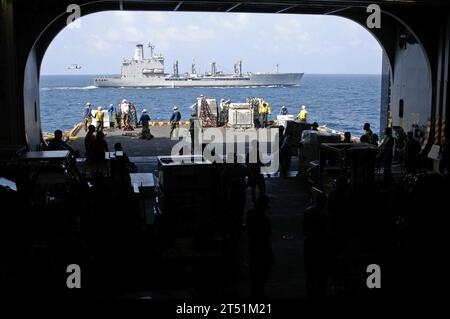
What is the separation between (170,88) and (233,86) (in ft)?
63.5

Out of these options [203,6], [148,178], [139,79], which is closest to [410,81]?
[203,6]

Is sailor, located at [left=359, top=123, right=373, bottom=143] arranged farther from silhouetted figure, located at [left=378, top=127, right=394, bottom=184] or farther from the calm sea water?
the calm sea water

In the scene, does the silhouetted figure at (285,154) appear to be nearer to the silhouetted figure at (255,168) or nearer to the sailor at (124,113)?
the silhouetted figure at (255,168)

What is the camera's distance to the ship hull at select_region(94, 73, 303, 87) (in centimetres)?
16525

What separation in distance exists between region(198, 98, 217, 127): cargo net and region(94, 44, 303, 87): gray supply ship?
11956 centimetres

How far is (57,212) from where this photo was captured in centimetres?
909

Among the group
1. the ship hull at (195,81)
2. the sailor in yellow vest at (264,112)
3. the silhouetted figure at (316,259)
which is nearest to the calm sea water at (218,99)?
the ship hull at (195,81)

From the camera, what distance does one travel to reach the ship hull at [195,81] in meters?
165

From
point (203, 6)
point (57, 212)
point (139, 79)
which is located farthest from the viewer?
point (139, 79)

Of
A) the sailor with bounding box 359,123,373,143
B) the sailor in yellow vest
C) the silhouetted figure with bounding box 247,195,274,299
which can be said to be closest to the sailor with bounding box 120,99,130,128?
the sailor in yellow vest

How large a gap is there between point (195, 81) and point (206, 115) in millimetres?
139011

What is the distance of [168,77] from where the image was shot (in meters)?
168

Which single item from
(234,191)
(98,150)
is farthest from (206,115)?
(234,191)
